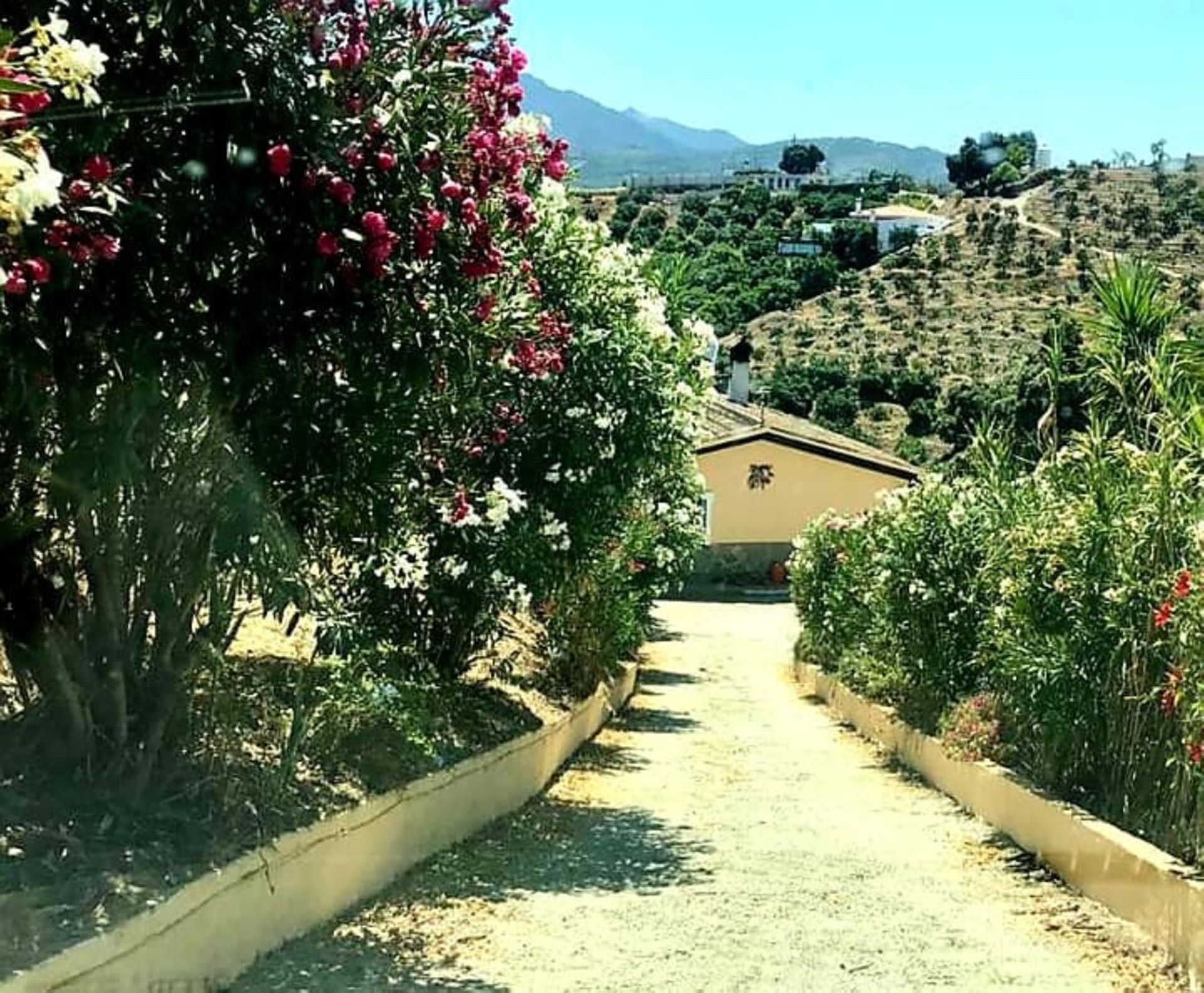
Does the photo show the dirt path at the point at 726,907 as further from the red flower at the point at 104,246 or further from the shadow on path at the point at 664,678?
the shadow on path at the point at 664,678

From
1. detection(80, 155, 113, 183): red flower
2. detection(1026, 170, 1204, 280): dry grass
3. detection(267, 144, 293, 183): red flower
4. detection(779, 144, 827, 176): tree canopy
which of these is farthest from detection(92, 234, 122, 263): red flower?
detection(779, 144, 827, 176): tree canopy

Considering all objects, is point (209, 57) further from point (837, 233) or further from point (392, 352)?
point (837, 233)

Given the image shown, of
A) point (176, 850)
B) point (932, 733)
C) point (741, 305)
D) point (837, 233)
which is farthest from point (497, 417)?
point (837, 233)

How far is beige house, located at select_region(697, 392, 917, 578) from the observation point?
4572 cm

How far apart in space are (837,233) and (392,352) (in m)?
82.5

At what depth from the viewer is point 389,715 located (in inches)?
347

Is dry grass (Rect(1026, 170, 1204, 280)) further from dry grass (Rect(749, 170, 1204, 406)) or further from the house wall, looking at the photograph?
the house wall

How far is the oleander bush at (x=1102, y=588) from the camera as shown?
849 centimetres

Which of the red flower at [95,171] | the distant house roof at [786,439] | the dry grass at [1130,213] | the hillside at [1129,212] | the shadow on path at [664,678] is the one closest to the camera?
the red flower at [95,171]

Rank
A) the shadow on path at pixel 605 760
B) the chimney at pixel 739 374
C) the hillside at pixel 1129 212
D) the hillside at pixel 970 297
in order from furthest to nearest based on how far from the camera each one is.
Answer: the hillside at pixel 1129 212, the hillside at pixel 970 297, the chimney at pixel 739 374, the shadow on path at pixel 605 760

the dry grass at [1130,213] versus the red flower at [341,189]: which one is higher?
the dry grass at [1130,213]

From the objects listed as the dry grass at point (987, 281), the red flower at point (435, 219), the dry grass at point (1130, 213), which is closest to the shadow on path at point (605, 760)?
the red flower at point (435, 219)

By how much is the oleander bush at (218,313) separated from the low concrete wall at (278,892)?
2.04 ft

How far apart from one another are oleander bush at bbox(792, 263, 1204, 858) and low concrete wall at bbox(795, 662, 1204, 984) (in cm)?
18
